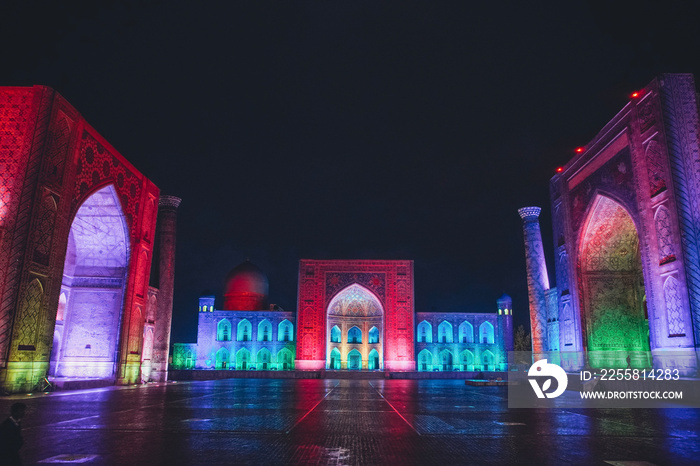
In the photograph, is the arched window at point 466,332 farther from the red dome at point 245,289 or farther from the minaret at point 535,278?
the minaret at point 535,278

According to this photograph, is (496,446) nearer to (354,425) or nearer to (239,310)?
(354,425)

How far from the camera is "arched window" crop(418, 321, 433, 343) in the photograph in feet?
129

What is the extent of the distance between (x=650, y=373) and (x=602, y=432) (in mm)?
8950

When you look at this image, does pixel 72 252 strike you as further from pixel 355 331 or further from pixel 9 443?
pixel 355 331

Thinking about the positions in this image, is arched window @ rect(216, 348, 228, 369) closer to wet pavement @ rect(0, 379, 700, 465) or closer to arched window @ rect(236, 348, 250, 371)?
arched window @ rect(236, 348, 250, 371)

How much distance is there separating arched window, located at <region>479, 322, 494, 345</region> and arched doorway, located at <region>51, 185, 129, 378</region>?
97.6ft

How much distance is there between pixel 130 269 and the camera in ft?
56.9

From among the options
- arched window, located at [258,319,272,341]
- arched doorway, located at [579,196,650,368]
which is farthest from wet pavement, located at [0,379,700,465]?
arched window, located at [258,319,272,341]

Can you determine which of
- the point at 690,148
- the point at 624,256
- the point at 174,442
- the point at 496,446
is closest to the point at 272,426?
the point at 174,442

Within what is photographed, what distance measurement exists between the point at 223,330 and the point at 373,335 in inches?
471

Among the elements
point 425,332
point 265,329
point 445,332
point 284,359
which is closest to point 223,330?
point 265,329

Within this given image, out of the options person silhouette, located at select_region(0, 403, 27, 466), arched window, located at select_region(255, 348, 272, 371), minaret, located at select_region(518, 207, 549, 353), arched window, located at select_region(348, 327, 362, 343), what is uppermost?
minaret, located at select_region(518, 207, 549, 353)

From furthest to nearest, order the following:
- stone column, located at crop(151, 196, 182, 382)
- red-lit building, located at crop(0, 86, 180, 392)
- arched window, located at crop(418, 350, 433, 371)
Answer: arched window, located at crop(418, 350, 433, 371), stone column, located at crop(151, 196, 182, 382), red-lit building, located at crop(0, 86, 180, 392)

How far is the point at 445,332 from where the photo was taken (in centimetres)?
3959
